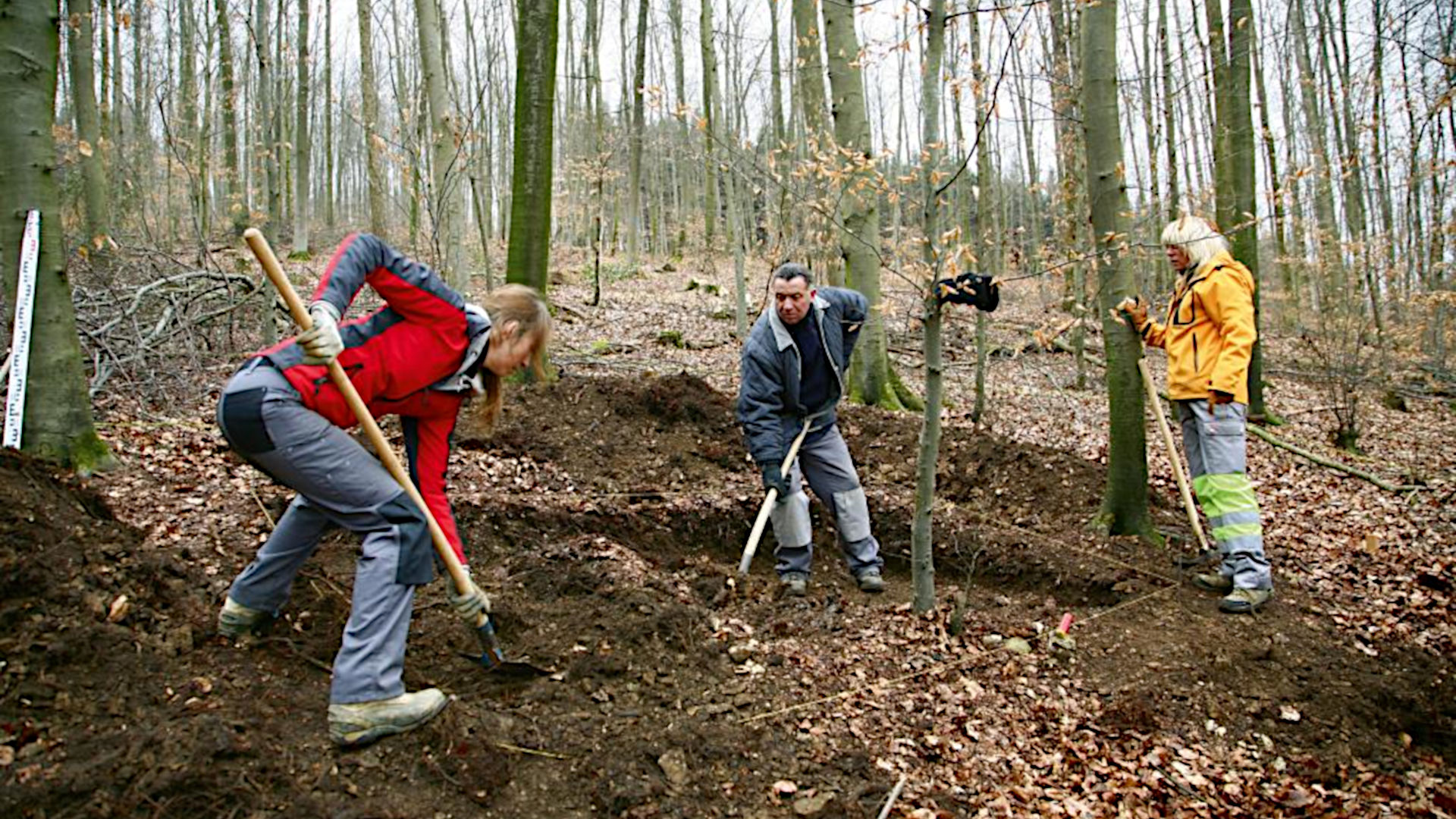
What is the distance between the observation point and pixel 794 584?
4805 millimetres

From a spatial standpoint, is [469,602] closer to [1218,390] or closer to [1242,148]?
[1218,390]

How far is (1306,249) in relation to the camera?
22734 mm

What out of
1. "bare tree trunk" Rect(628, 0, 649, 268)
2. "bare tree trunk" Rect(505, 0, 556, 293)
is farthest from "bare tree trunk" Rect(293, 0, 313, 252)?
"bare tree trunk" Rect(505, 0, 556, 293)

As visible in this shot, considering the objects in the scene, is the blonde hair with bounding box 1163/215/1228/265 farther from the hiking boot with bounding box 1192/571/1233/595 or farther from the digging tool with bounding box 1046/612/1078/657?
the digging tool with bounding box 1046/612/1078/657

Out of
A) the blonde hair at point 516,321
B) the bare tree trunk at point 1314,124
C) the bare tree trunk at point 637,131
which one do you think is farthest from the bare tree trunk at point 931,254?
the bare tree trunk at point 1314,124

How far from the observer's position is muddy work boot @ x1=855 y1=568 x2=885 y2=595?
4.93 meters

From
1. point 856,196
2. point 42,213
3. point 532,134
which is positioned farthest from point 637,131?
point 42,213

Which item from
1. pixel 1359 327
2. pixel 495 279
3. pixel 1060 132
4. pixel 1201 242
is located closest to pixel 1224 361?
pixel 1201 242

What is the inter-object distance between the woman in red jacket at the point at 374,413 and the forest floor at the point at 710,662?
0.23 m

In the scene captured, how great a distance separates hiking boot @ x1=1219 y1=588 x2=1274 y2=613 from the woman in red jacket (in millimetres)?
3724

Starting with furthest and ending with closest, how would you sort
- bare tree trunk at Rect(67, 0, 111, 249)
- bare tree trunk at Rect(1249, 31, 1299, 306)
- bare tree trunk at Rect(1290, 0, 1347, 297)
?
bare tree trunk at Rect(1290, 0, 1347, 297) < bare tree trunk at Rect(67, 0, 111, 249) < bare tree trunk at Rect(1249, 31, 1299, 306)

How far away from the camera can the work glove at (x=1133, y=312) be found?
15.7ft

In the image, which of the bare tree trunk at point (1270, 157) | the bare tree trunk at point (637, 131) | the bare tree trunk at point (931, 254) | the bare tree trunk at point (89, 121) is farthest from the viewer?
the bare tree trunk at point (637, 131)

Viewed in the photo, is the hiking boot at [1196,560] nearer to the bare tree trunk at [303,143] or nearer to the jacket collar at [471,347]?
the jacket collar at [471,347]
